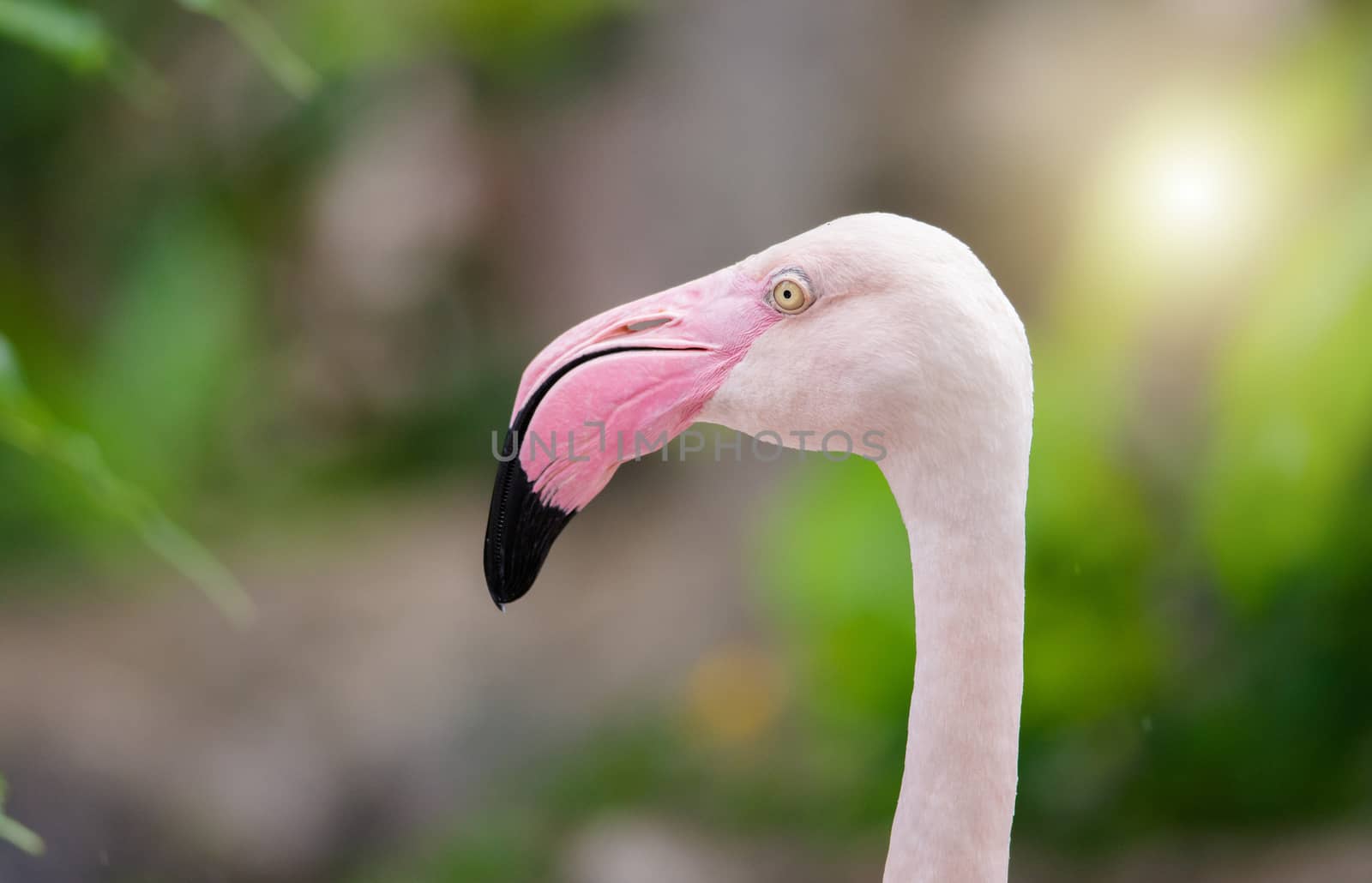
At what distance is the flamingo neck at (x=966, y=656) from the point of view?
0.72 meters

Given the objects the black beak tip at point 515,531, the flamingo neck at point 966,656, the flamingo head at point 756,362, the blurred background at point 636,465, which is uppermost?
the blurred background at point 636,465

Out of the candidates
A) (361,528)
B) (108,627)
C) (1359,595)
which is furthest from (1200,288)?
(108,627)

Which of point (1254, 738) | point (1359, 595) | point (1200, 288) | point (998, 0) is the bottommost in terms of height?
point (1254, 738)

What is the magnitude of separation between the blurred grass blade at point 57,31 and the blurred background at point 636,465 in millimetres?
144

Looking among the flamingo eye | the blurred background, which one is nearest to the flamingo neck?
the flamingo eye

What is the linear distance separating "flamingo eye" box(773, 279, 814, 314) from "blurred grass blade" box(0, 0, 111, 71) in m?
0.49

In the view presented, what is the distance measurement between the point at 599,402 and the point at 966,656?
277mm

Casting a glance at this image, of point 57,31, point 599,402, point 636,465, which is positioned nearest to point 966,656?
point 599,402

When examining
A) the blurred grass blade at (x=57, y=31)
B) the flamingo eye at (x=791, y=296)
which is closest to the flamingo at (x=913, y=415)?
the flamingo eye at (x=791, y=296)

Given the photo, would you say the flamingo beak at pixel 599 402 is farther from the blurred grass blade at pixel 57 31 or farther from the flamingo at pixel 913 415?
the blurred grass blade at pixel 57 31

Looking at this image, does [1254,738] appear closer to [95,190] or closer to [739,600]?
[739,600]

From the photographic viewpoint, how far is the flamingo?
2.36 feet

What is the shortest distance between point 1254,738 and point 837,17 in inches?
72.1

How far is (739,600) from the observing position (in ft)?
9.66
